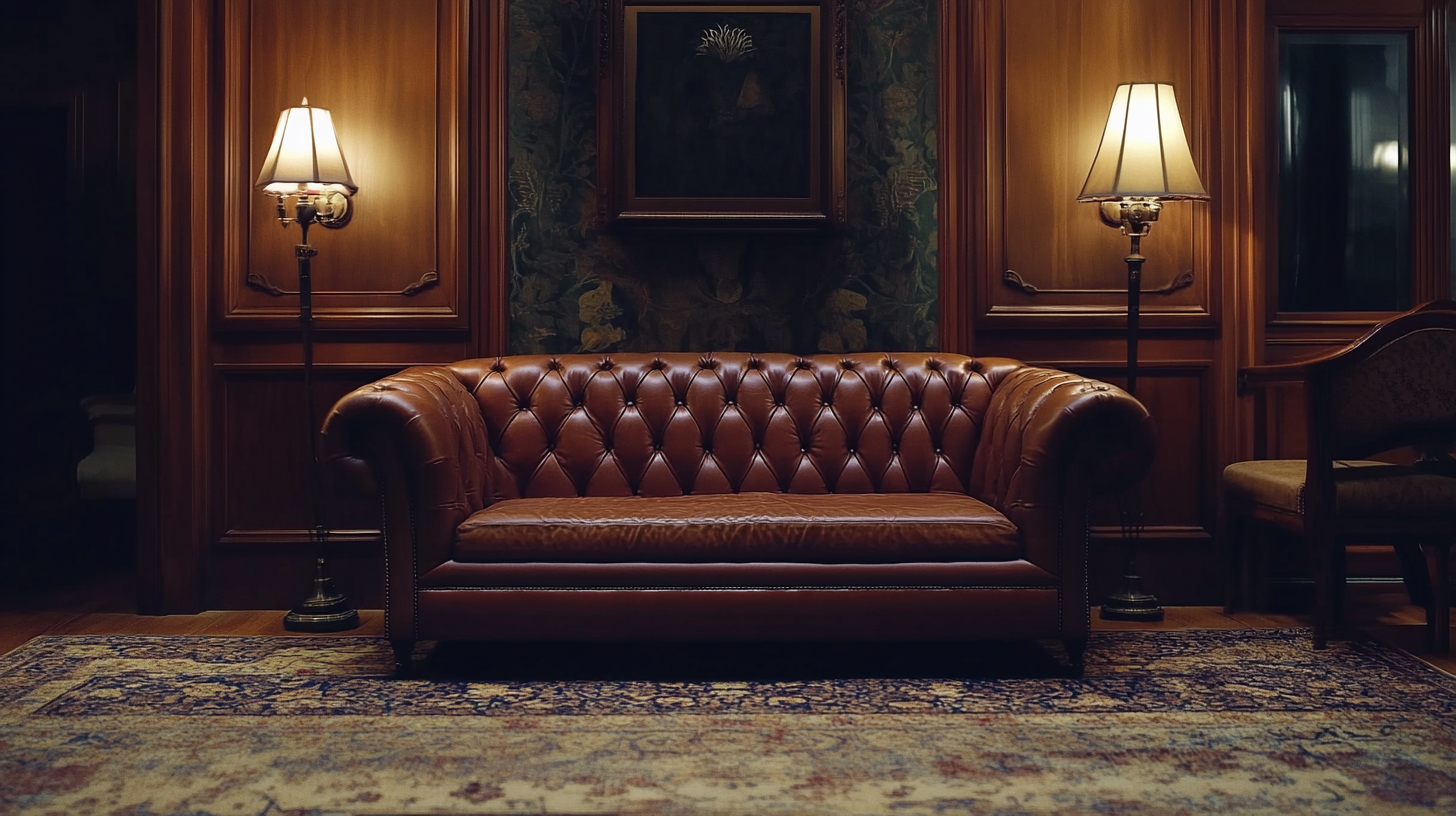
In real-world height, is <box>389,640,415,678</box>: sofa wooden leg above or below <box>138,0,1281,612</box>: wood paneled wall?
below

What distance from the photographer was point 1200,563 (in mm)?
3406

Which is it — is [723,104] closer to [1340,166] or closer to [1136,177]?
[1136,177]

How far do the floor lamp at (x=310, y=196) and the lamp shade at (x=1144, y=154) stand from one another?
227cm

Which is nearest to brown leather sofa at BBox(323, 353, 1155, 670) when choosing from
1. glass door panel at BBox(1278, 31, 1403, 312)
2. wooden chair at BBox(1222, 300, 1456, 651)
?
wooden chair at BBox(1222, 300, 1456, 651)

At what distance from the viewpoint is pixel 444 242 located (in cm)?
335

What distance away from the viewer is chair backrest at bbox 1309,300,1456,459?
275cm

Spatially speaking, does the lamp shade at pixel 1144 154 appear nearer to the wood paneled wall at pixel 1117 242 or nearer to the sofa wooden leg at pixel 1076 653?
the wood paneled wall at pixel 1117 242

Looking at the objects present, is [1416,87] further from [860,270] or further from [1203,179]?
[860,270]

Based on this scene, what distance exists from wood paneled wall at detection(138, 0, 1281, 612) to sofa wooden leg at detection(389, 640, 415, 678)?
34.5 inches

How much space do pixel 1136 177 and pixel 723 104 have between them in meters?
1.29

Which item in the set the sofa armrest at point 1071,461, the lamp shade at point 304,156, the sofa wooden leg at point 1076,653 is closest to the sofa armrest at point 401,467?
the lamp shade at point 304,156

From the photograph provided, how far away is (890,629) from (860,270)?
53.7 inches

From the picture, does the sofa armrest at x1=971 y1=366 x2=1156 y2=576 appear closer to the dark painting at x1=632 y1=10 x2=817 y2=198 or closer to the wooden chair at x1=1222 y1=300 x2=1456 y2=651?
the wooden chair at x1=1222 y1=300 x2=1456 y2=651

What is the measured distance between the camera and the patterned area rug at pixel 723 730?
1.77m
